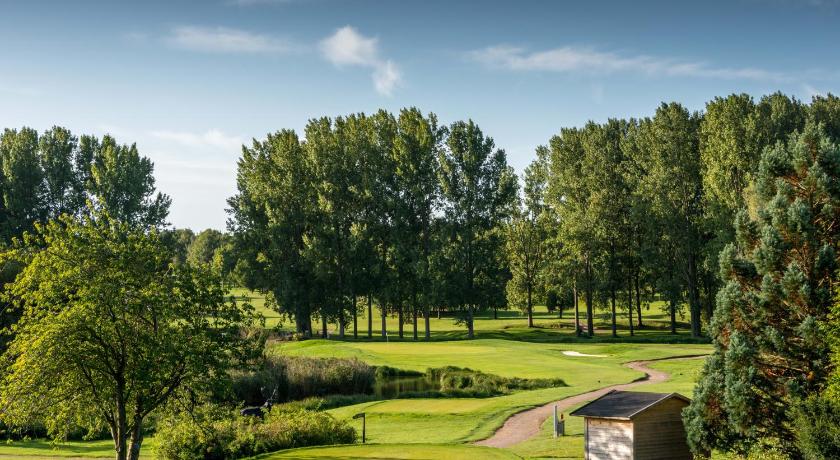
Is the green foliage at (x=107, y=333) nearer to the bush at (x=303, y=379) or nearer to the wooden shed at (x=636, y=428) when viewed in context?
the wooden shed at (x=636, y=428)

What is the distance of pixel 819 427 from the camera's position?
73.6 feet

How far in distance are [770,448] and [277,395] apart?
30115 millimetres

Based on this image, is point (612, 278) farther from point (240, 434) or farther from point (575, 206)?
point (240, 434)

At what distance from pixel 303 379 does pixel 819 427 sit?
33.4 metres

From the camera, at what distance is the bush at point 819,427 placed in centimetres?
2225

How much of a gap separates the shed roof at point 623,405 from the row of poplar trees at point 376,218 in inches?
1807

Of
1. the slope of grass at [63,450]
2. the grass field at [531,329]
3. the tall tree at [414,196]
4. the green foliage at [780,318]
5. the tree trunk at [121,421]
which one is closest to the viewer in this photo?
the green foliage at [780,318]

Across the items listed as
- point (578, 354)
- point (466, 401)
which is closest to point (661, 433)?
point (466, 401)

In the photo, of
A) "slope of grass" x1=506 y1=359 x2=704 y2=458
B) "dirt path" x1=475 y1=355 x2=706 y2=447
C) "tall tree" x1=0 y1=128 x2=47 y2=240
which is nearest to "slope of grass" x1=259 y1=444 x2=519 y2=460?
"slope of grass" x1=506 y1=359 x2=704 y2=458

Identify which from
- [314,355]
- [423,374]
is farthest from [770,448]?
[314,355]

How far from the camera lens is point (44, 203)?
9106 centimetres

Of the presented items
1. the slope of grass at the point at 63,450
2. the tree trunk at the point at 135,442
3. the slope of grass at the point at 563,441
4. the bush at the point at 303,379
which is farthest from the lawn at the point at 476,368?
the slope of grass at the point at 63,450

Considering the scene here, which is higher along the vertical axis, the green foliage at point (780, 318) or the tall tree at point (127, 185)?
the tall tree at point (127, 185)

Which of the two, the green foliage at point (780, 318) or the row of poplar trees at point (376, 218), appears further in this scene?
the row of poplar trees at point (376, 218)
